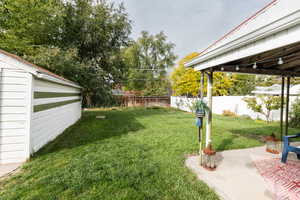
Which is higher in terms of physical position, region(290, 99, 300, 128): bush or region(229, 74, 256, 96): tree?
region(229, 74, 256, 96): tree

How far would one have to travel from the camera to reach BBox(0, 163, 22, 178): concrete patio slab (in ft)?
7.55

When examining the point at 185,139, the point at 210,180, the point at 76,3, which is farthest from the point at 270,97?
the point at 76,3

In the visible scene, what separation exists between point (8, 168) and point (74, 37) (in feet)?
27.1

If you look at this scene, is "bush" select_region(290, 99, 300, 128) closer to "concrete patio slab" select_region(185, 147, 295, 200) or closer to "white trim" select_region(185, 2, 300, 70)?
"concrete patio slab" select_region(185, 147, 295, 200)

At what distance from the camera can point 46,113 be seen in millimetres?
3580

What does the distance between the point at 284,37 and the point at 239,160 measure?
2437 millimetres

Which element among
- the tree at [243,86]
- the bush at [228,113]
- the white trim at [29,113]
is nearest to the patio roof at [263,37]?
the white trim at [29,113]

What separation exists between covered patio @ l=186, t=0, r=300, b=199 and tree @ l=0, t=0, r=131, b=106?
21.5ft

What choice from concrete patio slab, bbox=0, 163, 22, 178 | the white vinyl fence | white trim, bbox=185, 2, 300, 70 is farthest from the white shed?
the white vinyl fence

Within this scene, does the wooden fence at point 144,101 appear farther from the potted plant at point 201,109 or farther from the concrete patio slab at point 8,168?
the potted plant at point 201,109

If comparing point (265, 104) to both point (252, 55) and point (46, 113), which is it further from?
point (46, 113)

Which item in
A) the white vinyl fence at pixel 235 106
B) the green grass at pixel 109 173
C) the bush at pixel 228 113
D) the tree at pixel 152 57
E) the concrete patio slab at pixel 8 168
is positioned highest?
the tree at pixel 152 57

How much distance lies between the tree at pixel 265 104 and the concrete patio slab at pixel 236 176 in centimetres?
499

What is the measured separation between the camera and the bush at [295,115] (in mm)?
A: 6254
